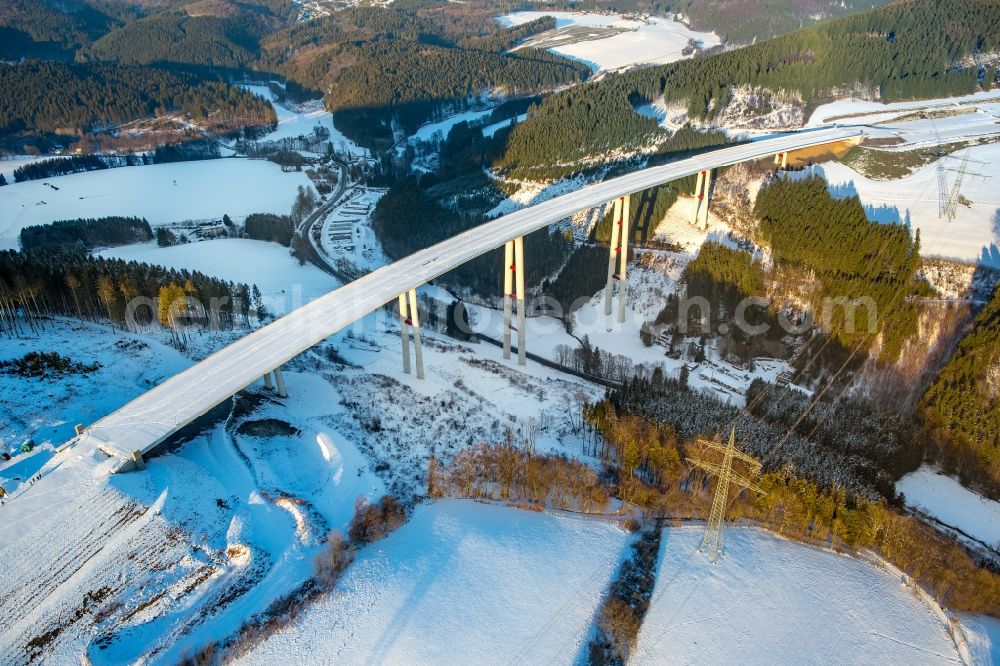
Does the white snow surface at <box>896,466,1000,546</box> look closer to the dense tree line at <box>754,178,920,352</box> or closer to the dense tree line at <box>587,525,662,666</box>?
the dense tree line at <box>754,178,920,352</box>

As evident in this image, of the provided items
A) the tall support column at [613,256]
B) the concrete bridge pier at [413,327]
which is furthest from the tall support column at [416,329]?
the tall support column at [613,256]

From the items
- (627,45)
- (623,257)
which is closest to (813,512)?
(623,257)

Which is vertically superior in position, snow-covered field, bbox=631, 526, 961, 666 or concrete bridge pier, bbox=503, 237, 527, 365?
concrete bridge pier, bbox=503, 237, 527, 365

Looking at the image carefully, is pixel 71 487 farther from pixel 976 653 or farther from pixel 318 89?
pixel 318 89

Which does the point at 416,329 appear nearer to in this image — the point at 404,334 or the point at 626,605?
the point at 404,334

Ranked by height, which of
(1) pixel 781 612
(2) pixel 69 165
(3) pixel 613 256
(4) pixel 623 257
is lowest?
(1) pixel 781 612

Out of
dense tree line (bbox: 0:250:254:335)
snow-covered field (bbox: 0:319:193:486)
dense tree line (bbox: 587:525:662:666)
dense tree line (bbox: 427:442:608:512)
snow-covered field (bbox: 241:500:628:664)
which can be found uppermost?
dense tree line (bbox: 0:250:254:335)

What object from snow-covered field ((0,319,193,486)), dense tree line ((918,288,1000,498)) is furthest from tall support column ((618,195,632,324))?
snow-covered field ((0,319,193,486))
